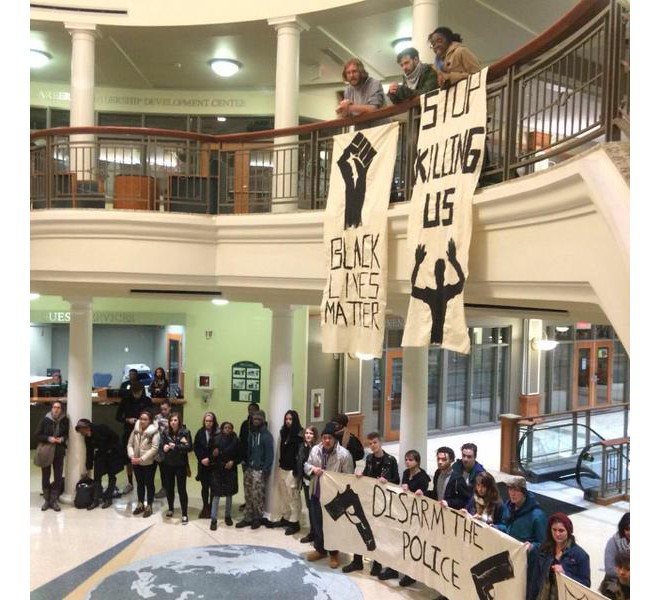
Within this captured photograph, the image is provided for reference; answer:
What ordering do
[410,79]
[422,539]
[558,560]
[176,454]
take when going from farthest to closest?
1. [176,454]
2. [422,539]
3. [410,79]
4. [558,560]

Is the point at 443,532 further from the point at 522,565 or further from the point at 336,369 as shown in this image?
the point at 336,369

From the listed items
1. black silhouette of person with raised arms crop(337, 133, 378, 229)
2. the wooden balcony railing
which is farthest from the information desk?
black silhouette of person with raised arms crop(337, 133, 378, 229)

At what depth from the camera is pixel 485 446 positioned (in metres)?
16.7

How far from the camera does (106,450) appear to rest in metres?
10.5

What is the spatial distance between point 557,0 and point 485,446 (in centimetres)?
1082

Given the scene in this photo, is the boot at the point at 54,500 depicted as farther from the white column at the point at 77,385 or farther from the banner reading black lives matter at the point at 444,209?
the banner reading black lives matter at the point at 444,209

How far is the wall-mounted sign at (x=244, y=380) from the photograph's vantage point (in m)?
15.1

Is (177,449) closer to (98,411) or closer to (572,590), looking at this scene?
(98,411)

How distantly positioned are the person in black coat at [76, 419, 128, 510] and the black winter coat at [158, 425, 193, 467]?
1206 mm

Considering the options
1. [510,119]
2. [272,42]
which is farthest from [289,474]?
[272,42]

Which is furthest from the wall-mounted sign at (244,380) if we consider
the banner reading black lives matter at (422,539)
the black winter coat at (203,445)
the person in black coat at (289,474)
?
the banner reading black lives matter at (422,539)

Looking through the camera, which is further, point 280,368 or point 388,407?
point 388,407

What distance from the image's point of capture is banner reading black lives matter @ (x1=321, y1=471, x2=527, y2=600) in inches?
233

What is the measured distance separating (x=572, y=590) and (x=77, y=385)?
27.8 feet
